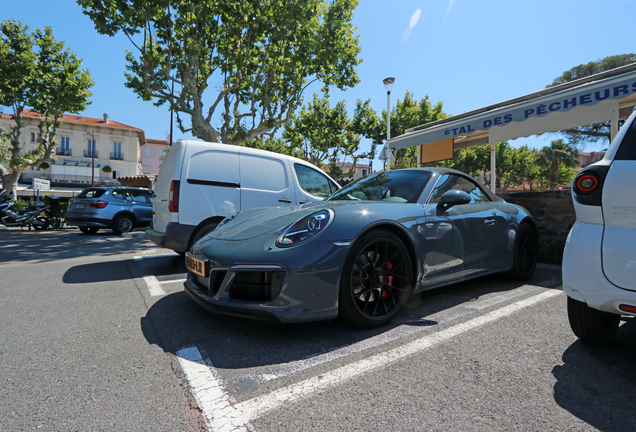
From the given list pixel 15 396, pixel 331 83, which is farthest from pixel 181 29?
pixel 15 396

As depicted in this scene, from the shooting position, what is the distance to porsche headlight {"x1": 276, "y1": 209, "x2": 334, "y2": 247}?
2.42 meters

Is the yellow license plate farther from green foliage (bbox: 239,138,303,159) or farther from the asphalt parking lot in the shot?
green foliage (bbox: 239,138,303,159)

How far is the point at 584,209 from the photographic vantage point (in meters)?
2.00

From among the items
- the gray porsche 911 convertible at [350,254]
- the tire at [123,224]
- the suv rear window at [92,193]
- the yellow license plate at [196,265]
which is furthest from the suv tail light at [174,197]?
the suv rear window at [92,193]

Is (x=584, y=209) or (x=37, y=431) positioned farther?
(x=584, y=209)

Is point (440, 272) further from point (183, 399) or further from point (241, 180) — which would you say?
point (241, 180)

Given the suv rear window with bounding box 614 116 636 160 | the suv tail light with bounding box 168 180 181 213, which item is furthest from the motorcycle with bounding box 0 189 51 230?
the suv rear window with bounding box 614 116 636 160

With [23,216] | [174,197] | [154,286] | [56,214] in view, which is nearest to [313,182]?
[174,197]

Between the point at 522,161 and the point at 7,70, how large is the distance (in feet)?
181

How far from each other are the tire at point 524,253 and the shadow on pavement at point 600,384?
5.11ft

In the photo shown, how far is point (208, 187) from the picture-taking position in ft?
15.9

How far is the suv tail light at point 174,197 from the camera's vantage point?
4586mm

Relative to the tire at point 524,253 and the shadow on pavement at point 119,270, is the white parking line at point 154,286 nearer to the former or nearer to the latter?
the shadow on pavement at point 119,270

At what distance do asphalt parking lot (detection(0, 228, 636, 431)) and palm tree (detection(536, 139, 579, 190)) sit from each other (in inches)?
1508
